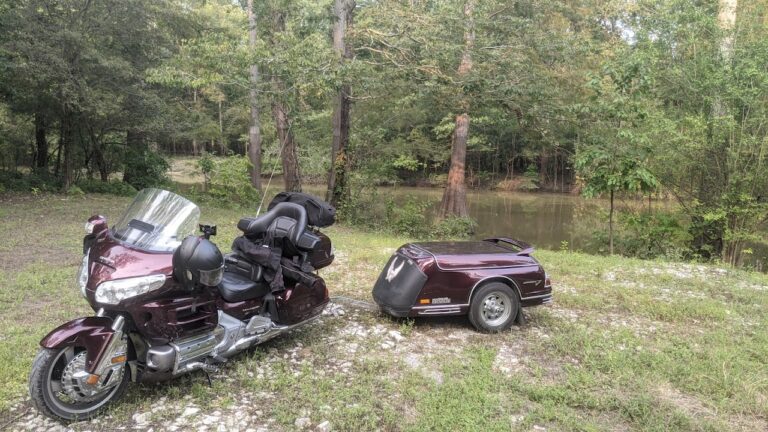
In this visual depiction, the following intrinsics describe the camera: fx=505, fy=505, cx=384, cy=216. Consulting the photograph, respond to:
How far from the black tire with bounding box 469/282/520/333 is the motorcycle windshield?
2587 millimetres

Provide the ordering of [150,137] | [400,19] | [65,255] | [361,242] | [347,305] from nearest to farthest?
[347,305]
[65,255]
[361,242]
[400,19]
[150,137]

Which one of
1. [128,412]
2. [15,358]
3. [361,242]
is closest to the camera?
[128,412]

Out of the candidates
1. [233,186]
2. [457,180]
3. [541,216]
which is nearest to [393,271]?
[457,180]

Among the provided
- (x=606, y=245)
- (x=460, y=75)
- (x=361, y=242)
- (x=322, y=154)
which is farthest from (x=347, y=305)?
(x=322, y=154)

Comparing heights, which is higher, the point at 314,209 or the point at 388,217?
the point at 314,209

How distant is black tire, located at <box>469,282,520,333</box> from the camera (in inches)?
185

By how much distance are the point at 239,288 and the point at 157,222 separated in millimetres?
781

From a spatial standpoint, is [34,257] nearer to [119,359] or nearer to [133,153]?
[119,359]

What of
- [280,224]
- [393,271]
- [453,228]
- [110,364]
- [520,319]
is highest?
[280,224]

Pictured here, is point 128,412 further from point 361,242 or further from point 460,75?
point 460,75

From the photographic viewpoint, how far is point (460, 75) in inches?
423

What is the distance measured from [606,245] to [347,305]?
31.0 feet

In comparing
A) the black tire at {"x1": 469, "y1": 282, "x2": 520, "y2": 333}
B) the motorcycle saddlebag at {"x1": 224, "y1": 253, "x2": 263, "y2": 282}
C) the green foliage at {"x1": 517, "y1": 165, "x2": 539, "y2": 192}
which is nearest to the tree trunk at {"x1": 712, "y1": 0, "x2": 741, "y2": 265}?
the black tire at {"x1": 469, "y1": 282, "x2": 520, "y2": 333}

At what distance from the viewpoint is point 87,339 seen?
295 cm
